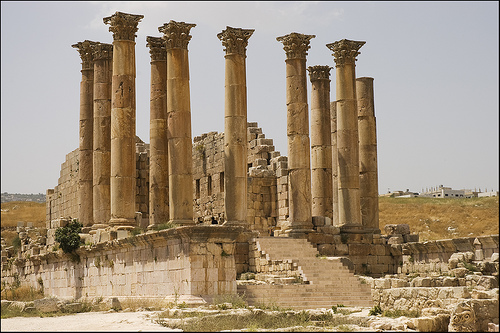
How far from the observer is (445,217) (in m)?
66.2

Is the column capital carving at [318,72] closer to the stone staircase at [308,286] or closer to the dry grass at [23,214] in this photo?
the stone staircase at [308,286]

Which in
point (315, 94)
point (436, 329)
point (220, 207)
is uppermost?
point (315, 94)

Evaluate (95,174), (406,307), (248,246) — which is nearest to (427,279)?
(406,307)

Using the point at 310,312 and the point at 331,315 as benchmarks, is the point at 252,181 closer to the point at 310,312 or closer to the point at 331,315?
the point at 310,312

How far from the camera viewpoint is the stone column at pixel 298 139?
33.9 m

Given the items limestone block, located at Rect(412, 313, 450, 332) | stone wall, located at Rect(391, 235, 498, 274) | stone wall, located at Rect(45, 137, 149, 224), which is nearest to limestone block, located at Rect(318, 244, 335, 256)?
stone wall, located at Rect(391, 235, 498, 274)

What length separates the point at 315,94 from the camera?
124 ft

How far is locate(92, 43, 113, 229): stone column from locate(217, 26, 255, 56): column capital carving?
559cm

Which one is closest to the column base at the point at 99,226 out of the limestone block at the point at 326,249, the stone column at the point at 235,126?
the stone column at the point at 235,126

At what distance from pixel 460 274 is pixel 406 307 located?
16.4 ft

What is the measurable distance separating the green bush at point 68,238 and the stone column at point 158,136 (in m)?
3.09

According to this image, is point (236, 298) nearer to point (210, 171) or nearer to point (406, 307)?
point (406, 307)

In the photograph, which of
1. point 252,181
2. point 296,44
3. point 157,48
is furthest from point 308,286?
point 157,48

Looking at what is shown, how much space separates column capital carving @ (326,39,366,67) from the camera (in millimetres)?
36031
